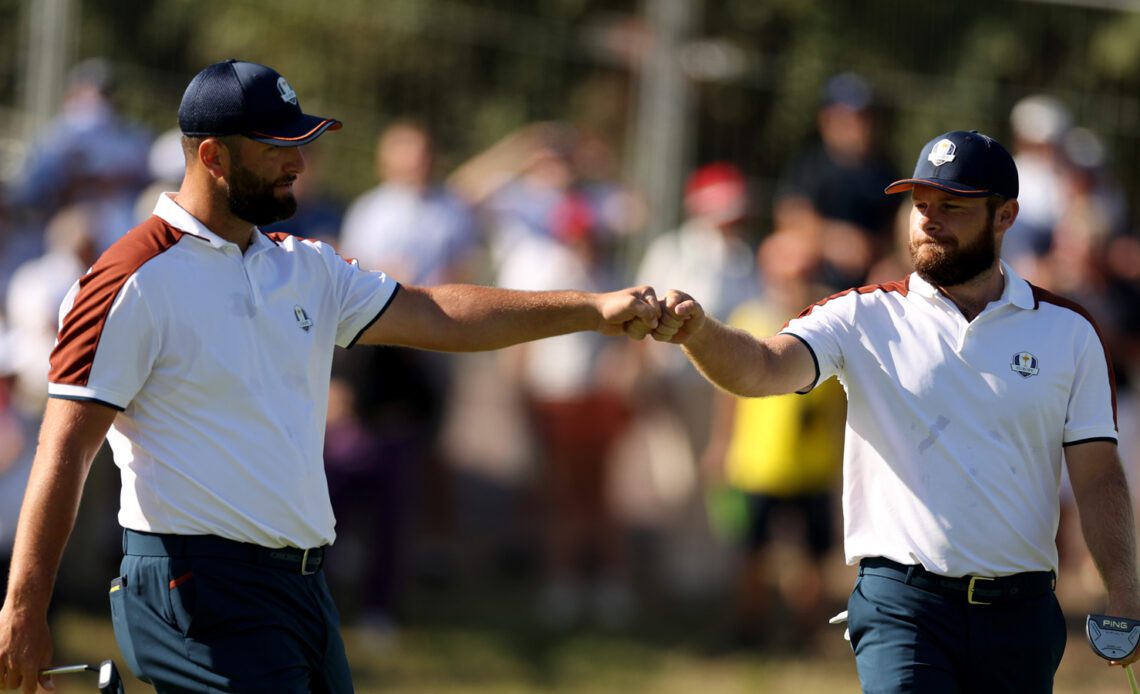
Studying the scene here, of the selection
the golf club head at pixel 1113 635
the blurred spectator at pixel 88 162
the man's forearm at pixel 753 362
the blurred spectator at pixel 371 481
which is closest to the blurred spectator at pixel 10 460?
the blurred spectator at pixel 371 481

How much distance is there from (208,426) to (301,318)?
46 cm

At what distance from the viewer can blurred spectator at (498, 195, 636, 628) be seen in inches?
456

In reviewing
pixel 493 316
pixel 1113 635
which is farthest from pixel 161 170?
pixel 1113 635

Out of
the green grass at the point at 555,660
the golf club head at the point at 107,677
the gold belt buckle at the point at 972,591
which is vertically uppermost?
the gold belt buckle at the point at 972,591

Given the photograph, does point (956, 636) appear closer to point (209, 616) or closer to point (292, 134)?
point (209, 616)

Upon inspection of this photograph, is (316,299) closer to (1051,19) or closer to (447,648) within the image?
(447,648)

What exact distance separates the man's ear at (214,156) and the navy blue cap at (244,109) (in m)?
0.03

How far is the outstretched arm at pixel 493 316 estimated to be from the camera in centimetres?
576

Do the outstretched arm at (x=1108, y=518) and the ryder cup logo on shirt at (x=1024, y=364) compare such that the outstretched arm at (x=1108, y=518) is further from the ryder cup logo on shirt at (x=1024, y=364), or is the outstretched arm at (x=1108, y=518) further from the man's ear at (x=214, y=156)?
the man's ear at (x=214, y=156)

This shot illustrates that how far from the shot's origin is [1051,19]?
13000mm

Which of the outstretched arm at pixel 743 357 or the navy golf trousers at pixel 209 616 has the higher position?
the outstretched arm at pixel 743 357

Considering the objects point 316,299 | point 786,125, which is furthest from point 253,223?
point 786,125

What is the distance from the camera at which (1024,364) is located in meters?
5.59

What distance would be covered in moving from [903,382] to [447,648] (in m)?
5.67
